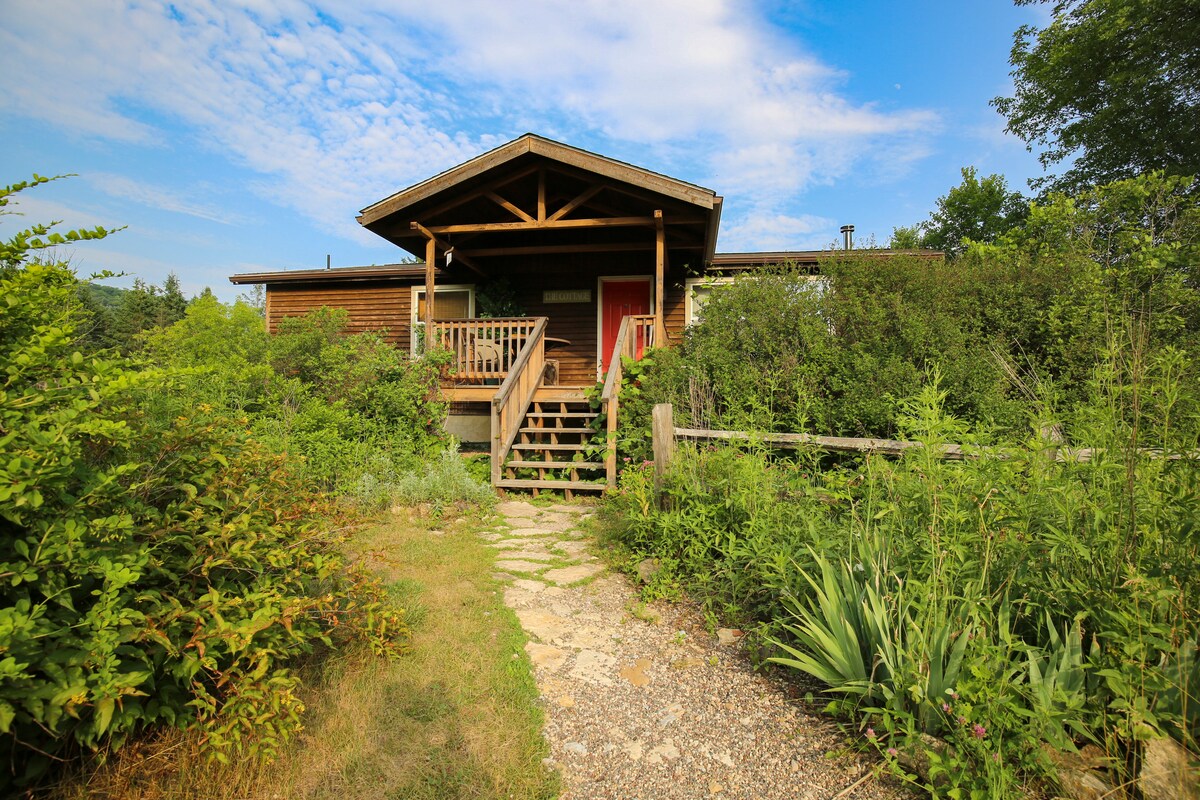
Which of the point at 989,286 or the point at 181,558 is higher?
the point at 989,286

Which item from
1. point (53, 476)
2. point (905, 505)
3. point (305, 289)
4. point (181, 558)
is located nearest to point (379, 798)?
point (181, 558)

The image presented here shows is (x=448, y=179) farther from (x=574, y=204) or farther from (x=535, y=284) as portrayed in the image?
(x=535, y=284)

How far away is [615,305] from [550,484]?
19.5 ft

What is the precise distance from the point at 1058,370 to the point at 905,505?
5884 millimetres

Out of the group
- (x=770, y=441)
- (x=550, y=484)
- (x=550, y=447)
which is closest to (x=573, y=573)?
(x=770, y=441)

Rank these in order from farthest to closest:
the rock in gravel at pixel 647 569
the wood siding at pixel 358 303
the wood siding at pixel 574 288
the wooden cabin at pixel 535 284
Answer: the wood siding at pixel 358 303 → the wood siding at pixel 574 288 → the wooden cabin at pixel 535 284 → the rock in gravel at pixel 647 569

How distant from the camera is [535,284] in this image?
12930 millimetres

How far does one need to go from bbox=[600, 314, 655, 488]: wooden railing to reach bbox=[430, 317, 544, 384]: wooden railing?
5.50 feet

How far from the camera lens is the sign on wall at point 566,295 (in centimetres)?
1271

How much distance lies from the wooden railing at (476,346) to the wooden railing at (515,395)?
0.30m

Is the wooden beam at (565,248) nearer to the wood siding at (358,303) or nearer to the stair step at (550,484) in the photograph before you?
the wood siding at (358,303)

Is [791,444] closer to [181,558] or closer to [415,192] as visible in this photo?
[181,558]

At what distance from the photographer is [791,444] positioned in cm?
521

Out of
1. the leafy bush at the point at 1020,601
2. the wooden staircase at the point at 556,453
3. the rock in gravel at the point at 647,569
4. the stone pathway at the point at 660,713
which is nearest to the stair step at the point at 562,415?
the wooden staircase at the point at 556,453
